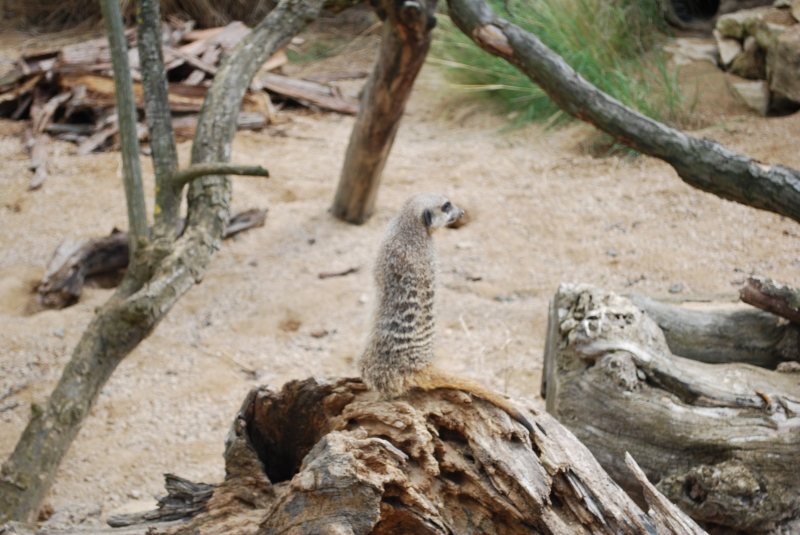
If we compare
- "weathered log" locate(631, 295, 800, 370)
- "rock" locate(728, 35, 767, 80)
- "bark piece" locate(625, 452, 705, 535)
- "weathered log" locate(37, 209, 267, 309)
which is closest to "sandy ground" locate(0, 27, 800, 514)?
"weathered log" locate(37, 209, 267, 309)

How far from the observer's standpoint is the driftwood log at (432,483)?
5.19 ft

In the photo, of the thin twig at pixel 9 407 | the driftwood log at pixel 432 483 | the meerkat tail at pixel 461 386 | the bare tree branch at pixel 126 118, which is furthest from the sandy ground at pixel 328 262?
the meerkat tail at pixel 461 386

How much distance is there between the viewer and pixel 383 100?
4.09m

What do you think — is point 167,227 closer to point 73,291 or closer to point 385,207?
point 73,291

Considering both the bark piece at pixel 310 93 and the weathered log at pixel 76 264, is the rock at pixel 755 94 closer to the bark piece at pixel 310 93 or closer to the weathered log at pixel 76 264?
the bark piece at pixel 310 93

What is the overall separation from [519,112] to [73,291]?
4.14 m

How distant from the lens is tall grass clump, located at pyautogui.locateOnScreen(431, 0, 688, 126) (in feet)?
17.3

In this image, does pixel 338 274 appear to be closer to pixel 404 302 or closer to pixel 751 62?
pixel 404 302

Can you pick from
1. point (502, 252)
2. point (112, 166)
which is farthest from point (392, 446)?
point (112, 166)

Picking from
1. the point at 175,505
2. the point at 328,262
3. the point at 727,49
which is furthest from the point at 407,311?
the point at 727,49

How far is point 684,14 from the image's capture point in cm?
687

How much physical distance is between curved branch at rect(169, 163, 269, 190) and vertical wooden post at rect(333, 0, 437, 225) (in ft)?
5.13

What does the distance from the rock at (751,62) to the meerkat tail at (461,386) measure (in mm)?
4776

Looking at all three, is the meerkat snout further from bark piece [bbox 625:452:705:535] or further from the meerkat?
bark piece [bbox 625:452:705:535]
